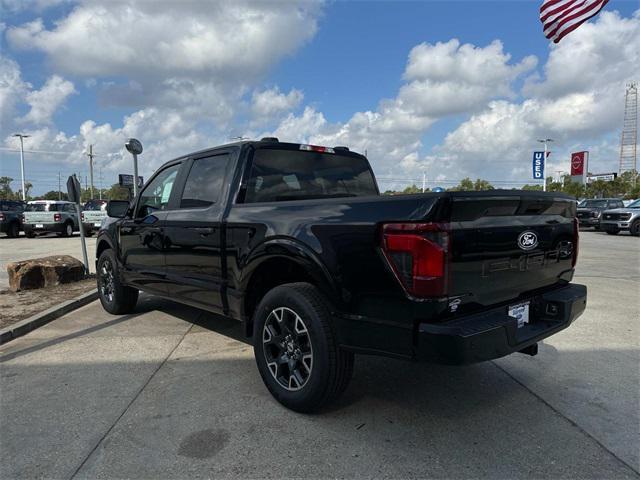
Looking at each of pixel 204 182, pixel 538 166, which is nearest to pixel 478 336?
pixel 204 182

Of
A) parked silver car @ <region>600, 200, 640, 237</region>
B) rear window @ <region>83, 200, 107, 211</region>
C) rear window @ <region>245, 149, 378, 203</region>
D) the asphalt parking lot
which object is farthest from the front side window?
parked silver car @ <region>600, 200, 640, 237</region>

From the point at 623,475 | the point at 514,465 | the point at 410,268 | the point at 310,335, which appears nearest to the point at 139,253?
the point at 310,335

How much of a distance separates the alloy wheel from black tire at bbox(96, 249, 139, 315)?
321cm

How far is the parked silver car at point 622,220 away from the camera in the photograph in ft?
67.1

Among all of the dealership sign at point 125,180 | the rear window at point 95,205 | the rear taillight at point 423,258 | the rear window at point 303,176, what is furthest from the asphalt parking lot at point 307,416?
the rear window at point 95,205

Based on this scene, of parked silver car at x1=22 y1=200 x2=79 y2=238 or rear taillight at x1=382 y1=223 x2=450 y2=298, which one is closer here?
rear taillight at x1=382 y1=223 x2=450 y2=298

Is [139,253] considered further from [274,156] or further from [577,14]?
[577,14]

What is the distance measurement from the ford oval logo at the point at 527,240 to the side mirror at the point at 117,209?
173 inches

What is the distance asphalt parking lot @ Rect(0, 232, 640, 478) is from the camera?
2.64 meters

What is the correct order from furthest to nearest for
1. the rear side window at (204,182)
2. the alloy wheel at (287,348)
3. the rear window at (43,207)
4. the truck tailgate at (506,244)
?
the rear window at (43,207), the rear side window at (204,182), the alloy wheel at (287,348), the truck tailgate at (506,244)

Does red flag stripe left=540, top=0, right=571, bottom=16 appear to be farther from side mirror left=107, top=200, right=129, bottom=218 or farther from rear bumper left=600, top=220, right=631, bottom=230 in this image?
rear bumper left=600, top=220, right=631, bottom=230

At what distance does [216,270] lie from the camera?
3.98m

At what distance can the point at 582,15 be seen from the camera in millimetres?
9859

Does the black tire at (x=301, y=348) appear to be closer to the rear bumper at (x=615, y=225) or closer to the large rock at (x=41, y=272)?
the large rock at (x=41, y=272)
